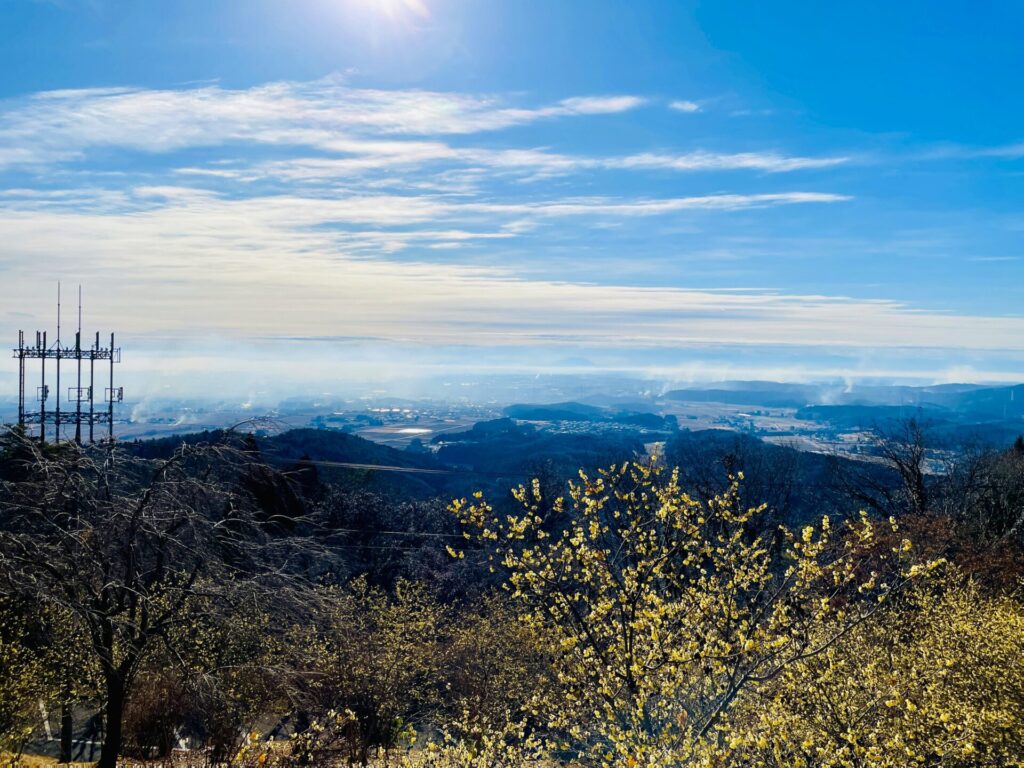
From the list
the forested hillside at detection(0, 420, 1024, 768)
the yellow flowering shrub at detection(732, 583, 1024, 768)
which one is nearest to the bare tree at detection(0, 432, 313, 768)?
the forested hillside at detection(0, 420, 1024, 768)

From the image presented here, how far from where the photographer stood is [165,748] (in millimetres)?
17031

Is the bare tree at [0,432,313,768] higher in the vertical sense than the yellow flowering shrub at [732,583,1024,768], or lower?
higher

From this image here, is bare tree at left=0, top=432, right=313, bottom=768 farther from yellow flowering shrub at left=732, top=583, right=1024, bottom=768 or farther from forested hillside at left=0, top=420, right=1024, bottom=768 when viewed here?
yellow flowering shrub at left=732, top=583, right=1024, bottom=768

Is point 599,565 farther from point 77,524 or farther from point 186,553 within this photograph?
point 77,524

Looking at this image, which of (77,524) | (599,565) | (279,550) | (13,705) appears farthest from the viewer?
(279,550)

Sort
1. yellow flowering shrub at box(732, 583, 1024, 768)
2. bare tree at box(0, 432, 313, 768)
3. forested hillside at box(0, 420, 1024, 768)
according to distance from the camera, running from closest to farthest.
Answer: yellow flowering shrub at box(732, 583, 1024, 768), forested hillside at box(0, 420, 1024, 768), bare tree at box(0, 432, 313, 768)

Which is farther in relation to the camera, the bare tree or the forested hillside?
the bare tree

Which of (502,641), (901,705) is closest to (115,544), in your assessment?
(901,705)

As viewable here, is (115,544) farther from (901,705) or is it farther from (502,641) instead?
(502,641)

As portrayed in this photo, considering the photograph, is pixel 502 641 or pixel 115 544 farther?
pixel 502 641

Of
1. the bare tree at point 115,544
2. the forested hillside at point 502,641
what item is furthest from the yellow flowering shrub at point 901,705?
the bare tree at point 115,544

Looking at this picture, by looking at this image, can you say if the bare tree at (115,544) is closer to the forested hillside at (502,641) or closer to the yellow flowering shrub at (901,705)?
the forested hillside at (502,641)

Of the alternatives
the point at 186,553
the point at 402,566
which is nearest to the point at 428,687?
the point at 186,553

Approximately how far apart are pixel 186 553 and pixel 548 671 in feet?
51.9
